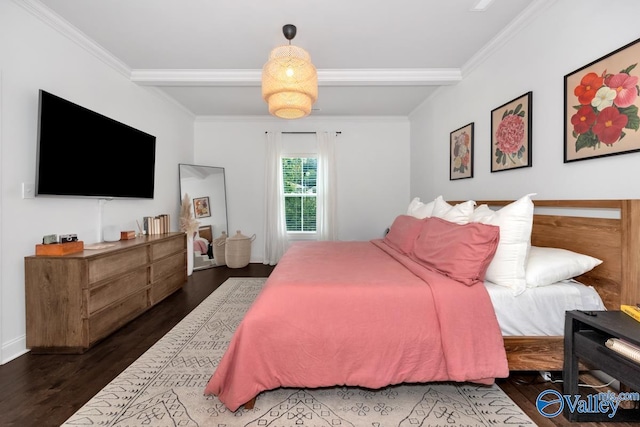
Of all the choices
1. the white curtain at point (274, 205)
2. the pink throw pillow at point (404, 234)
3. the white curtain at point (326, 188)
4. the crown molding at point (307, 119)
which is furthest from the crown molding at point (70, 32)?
the pink throw pillow at point (404, 234)

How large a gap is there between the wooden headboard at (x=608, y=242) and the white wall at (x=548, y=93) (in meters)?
0.12

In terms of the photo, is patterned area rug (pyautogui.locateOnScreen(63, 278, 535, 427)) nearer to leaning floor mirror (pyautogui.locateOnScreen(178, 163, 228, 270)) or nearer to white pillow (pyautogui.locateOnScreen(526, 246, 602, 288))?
white pillow (pyautogui.locateOnScreen(526, 246, 602, 288))

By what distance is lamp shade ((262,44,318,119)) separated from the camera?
2.18 meters

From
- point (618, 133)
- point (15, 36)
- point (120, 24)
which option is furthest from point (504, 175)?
point (15, 36)

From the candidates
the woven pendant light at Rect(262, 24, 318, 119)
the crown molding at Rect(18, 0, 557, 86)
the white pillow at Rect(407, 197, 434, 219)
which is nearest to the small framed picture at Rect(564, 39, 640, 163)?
the white pillow at Rect(407, 197, 434, 219)

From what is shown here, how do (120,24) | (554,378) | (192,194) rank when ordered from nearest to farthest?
(554,378), (120,24), (192,194)

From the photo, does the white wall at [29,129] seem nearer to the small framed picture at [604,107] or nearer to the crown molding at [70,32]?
the crown molding at [70,32]

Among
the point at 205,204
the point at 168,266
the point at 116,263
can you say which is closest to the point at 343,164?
the point at 205,204

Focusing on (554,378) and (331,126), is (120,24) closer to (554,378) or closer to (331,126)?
(331,126)

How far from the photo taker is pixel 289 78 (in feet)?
7.16

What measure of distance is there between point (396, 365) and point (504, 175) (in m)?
2.05

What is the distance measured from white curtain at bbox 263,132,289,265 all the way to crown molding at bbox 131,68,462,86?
67.0 inches

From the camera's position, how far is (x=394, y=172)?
5051mm

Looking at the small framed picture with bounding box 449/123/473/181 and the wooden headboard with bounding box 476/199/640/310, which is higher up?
the small framed picture with bounding box 449/123/473/181
